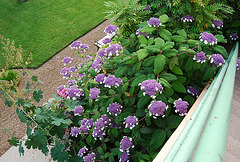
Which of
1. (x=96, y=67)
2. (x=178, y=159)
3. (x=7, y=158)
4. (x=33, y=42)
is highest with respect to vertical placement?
(x=178, y=159)

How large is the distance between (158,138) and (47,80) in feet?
10.9

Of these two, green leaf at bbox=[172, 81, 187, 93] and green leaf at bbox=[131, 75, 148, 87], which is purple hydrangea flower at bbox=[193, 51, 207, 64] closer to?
green leaf at bbox=[172, 81, 187, 93]

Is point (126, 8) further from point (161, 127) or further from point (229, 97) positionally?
point (229, 97)

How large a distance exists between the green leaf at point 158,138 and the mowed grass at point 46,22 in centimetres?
384

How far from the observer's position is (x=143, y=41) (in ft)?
5.54

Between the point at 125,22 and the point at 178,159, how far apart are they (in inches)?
69.2


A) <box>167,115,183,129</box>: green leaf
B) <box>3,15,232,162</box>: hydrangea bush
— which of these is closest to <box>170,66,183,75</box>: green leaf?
<box>3,15,232,162</box>: hydrangea bush

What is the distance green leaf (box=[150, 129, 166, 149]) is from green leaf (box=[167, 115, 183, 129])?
0.08 m

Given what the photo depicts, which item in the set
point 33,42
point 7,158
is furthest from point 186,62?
point 33,42

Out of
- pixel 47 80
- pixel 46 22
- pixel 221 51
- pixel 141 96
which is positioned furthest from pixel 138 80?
pixel 46 22

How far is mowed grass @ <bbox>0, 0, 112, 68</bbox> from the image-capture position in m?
4.88

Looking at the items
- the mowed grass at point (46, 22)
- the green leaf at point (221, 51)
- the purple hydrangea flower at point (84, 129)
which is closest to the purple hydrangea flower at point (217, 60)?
the green leaf at point (221, 51)

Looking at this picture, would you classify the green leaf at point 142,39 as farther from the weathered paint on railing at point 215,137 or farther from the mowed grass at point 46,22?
the mowed grass at point 46,22

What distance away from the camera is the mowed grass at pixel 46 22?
16.0 feet
